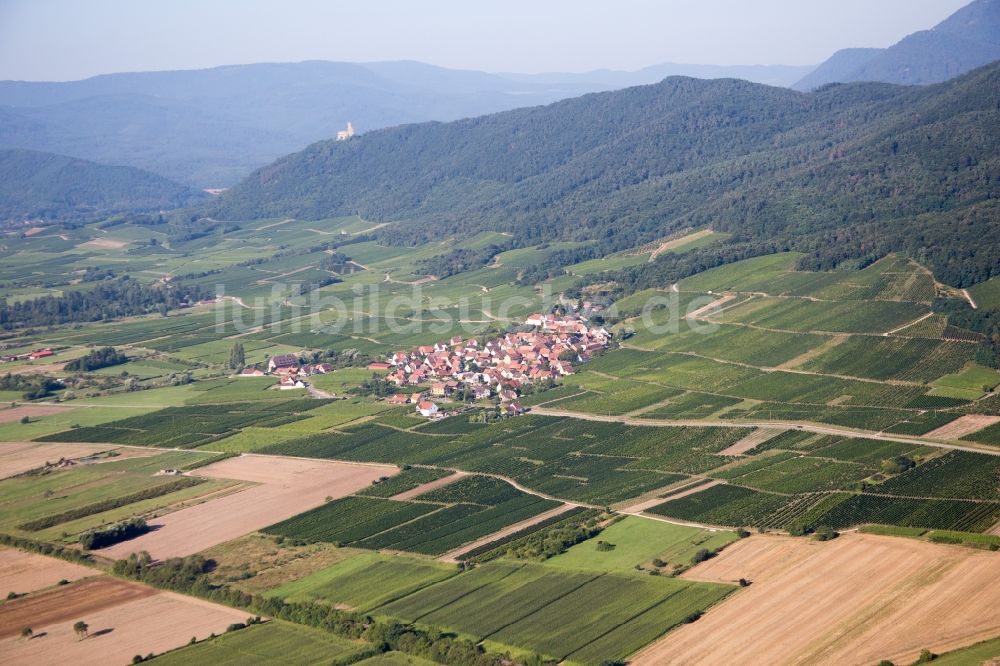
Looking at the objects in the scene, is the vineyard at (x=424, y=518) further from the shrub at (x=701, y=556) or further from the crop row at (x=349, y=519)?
the shrub at (x=701, y=556)

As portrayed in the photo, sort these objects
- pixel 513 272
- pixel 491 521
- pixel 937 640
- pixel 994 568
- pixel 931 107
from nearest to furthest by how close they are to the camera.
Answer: pixel 937 640 < pixel 994 568 < pixel 491 521 < pixel 513 272 < pixel 931 107

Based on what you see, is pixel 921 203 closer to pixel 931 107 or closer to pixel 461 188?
pixel 931 107

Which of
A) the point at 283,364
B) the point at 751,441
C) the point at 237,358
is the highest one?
the point at 237,358

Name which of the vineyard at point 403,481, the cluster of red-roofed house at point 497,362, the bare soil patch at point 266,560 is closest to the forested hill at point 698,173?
the cluster of red-roofed house at point 497,362

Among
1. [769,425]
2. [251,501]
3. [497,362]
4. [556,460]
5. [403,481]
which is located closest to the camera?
[251,501]

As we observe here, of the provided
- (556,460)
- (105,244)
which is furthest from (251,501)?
(105,244)

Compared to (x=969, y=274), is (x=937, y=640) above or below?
below

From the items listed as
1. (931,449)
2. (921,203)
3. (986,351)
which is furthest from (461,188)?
(931,449)

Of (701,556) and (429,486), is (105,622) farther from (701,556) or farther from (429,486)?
(701,556)
